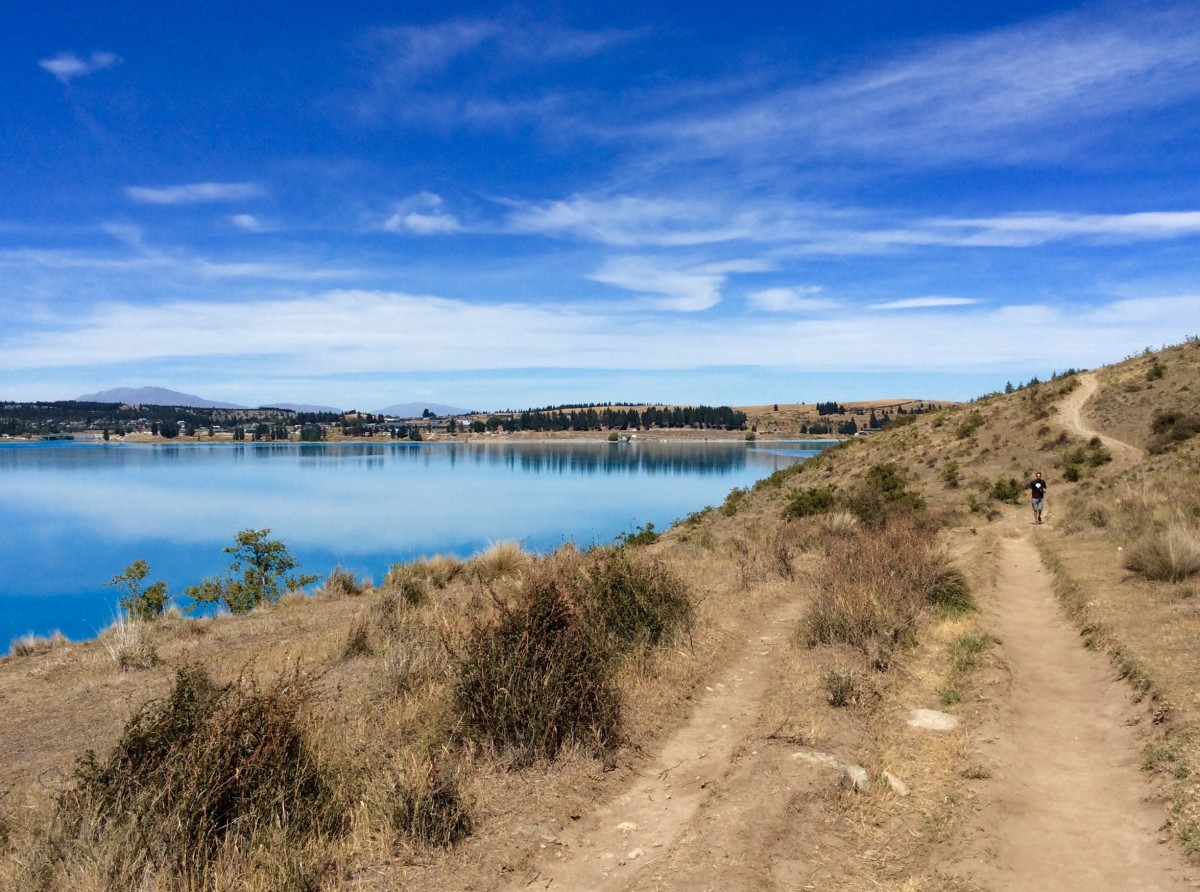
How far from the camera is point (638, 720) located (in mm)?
6879

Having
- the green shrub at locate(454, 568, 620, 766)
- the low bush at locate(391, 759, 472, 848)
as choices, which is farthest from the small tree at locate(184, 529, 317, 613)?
the low bush at locate(391, 759, 472, 848)

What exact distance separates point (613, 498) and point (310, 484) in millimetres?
32359

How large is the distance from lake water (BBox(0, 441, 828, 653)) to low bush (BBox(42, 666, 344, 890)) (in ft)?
18.4

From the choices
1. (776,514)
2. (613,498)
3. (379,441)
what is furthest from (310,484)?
(379,441)

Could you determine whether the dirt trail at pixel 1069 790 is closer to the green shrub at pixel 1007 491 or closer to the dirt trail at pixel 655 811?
the dirt trail at pixel 655 811

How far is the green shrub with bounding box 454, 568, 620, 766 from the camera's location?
6051 millimetres

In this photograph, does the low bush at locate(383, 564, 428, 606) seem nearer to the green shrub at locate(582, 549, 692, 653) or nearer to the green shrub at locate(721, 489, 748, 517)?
the green shrub at locate(582, 549, 692, 653)

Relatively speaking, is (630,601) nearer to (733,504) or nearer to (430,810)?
(430,810)

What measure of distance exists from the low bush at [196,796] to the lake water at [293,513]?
560 centimetres

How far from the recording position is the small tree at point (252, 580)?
20.5m

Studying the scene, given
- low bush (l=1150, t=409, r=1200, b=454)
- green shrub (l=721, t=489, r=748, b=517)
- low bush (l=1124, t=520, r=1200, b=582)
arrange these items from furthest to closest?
green shrub (l=721, t=489, r=748, b=517) < low bush (l=1150, t=409, r=1200, b=454) < low bush (l=1124, t=520, r=1200, b=582)

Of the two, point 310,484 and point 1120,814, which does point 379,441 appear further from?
point 1120,814

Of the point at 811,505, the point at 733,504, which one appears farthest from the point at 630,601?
the point at 733,504

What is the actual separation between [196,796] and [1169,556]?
12.3 metres
